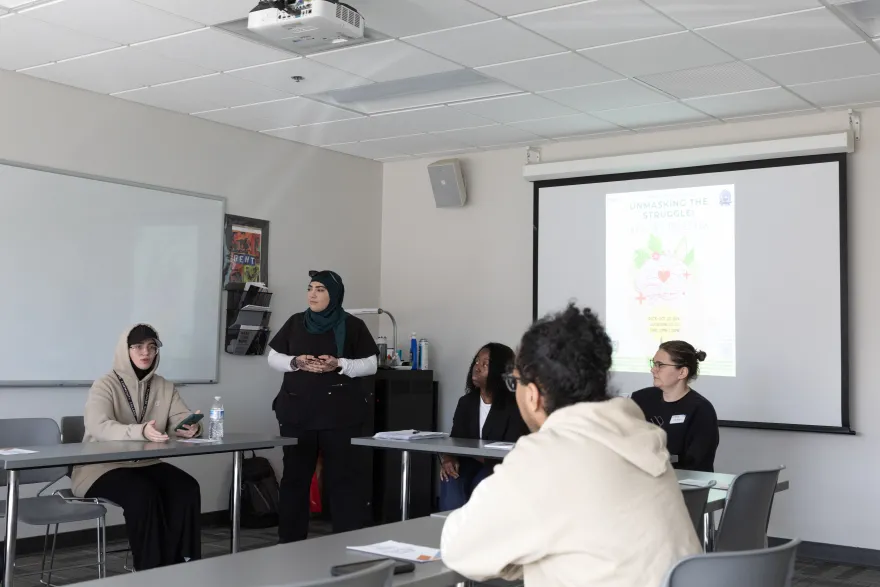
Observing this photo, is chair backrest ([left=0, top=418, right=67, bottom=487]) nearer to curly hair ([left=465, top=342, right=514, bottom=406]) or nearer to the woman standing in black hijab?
the woman standing in black hijab

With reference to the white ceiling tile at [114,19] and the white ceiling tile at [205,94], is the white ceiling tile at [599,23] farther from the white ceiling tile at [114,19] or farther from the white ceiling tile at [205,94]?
the white ceiling tile at [205,94]

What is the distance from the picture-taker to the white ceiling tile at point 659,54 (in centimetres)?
465

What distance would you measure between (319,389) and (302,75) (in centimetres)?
176

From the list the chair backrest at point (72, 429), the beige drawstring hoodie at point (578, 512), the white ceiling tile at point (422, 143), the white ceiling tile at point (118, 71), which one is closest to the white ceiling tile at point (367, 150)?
the white ceiling tile at point (422, 143)

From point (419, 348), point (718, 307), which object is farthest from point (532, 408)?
point (419, 348)

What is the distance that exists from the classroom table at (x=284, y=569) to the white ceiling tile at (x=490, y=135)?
450cm

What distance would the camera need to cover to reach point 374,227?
781 cm

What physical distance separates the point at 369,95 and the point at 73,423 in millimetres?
2559

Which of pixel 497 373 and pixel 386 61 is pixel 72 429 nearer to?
pixel 497 373

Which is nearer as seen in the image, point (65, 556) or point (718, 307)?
point (65, 556)

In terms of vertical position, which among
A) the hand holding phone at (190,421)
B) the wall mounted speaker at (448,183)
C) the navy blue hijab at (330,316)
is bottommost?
the hand holding phone at (190,421)

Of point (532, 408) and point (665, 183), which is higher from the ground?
point (665, 183)

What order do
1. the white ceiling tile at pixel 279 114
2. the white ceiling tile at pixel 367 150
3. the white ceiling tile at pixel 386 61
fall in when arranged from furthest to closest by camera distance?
the white ceiling tile at pixel 367 150
the white ceiling tile at pixel 279 114
the white ceiling tile at pixel 386 61

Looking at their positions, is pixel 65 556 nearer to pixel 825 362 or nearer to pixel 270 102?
pixel 270 102
